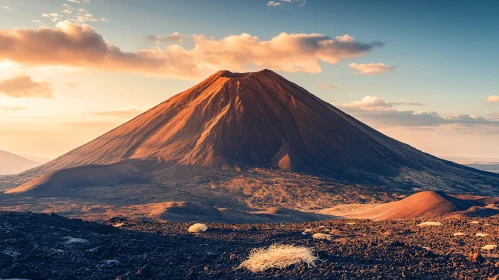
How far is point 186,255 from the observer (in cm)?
2127

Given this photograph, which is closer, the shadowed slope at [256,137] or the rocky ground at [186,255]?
the rocky ground at [186,255]

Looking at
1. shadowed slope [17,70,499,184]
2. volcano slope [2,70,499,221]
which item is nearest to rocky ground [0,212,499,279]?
volcano slope [2,70,499,221]

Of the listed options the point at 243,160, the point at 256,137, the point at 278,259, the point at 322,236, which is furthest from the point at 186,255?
the point at 256,137

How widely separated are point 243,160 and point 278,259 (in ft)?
278

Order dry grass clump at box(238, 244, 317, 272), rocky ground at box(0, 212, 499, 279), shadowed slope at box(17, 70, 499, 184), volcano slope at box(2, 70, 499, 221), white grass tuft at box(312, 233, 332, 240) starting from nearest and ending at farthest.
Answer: rocky ground at box(0, 212, 499, 279), dry grass clump at box(238, 244, 317, 272), white grass tuft at box(312, 233, 332, 240), volcano slope at box(2, 70, 499, 221), shadowed slope at box(17, 70, 499, 184)

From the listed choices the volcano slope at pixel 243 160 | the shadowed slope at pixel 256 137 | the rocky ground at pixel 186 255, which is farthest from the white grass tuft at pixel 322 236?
the shadowed slope at pixel 256 137

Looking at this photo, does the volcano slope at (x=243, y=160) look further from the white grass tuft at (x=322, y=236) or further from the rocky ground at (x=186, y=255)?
the rocky ground at (x=186, y=255)

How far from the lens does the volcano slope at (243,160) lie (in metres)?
77.4

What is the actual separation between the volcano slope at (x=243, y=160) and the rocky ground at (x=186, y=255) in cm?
3005

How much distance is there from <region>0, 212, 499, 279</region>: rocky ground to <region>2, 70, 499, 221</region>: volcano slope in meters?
30.1

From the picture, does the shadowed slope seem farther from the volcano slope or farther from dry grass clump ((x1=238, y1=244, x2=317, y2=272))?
dry grass clump ((x1=238, y1=244, x2=317, y2=272))

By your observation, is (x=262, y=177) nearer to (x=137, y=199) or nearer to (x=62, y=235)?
(x=137, y=199)

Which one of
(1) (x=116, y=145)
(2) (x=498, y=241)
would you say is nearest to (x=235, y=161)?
(1) (x=116, y=145)

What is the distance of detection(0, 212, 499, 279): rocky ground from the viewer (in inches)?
703
